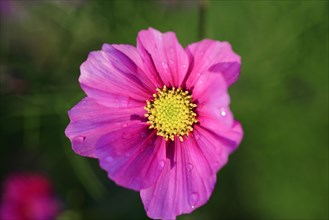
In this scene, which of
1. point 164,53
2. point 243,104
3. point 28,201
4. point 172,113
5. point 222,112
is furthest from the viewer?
point 243,104

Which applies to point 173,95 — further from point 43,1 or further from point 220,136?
point 43,1

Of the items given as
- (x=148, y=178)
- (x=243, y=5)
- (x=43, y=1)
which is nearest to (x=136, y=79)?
(x=148, y=178)

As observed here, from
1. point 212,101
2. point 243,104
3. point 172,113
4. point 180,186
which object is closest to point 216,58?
point 212,101

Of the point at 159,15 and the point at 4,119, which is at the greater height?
the point at 159,15

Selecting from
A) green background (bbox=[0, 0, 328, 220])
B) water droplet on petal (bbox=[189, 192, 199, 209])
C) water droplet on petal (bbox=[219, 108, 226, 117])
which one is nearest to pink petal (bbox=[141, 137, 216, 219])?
water droplet on petal (bbox=[189, 192, 199, 209])

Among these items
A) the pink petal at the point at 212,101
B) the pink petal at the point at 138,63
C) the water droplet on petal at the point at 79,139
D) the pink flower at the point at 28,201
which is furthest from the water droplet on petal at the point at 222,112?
the pink flower at the point at 28,201

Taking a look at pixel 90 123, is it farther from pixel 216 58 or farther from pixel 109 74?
pixel 216 58

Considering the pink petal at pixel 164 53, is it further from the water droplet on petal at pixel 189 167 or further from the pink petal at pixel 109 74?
the water droplet on petal at pixel 189 167

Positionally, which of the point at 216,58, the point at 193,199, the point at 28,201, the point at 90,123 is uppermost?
the point at 216,58
